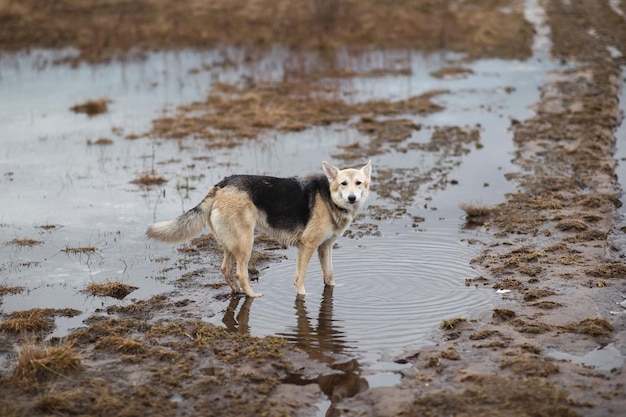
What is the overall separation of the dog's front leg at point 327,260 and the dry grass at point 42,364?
3727 mm

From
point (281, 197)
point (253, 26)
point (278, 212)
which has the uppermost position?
point (253, 26)

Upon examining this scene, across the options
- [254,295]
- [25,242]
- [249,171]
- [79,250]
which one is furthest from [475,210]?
[25,242]

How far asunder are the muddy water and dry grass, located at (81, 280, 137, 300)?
155mm

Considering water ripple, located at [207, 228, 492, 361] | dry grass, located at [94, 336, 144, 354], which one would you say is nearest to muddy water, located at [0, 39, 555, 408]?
water ripple, located at [207, 228, 492, 361]

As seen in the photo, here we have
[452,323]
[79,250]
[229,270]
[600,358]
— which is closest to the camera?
[600,358]

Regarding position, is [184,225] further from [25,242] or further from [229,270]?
[25,242]

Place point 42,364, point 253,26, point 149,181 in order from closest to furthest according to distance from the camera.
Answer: point 42,364 → point 149,181 → point 253,26

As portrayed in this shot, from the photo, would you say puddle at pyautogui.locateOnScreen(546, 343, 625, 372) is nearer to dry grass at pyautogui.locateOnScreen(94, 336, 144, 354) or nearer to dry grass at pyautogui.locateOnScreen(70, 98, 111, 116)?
dry grass at pyautogui.locateOnScreen(94, 336, 144, 354)

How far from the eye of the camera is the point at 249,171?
52.5ft

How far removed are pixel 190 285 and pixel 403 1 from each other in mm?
31864

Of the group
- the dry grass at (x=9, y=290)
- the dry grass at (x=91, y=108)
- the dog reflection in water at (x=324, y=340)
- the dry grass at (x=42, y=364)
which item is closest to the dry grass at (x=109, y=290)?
the dry grass at (x=9, y=290)

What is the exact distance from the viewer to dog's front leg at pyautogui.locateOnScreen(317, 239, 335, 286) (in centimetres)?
1024

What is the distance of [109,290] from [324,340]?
325cm

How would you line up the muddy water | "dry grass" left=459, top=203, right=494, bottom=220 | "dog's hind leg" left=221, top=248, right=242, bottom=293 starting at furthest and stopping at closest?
"dry grass" left=459, top=203, right=494, bottom=220 → "dog's hind leg" left=221, top=248, right=242, bottom=293 → the muddy water
